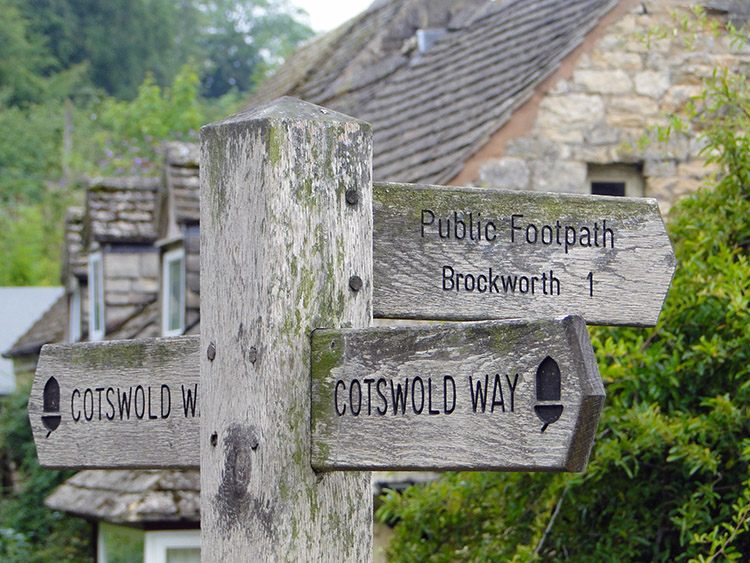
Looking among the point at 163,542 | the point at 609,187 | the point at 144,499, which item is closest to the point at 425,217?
the point at 609,187

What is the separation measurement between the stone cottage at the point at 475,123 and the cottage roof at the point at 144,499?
1 cm

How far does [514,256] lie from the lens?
2.40m

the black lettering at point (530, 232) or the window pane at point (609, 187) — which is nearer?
the black lettering at point (530, 232)

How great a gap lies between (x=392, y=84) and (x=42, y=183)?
1215 inches

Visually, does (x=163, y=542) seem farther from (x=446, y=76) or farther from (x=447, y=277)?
(x=447, y=277)

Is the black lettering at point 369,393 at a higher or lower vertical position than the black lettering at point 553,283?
lower

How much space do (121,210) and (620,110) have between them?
19.1ft

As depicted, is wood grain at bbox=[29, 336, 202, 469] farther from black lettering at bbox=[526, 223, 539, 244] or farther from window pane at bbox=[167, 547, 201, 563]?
window pane at bbox=[167, 547, 201, 563]

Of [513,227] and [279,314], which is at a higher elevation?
[513,227]

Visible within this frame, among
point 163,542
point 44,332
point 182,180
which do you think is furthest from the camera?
point 44,332

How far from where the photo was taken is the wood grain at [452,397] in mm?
1726

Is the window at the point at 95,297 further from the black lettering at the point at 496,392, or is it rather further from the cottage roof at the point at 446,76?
the black lettering at the point at 496,392

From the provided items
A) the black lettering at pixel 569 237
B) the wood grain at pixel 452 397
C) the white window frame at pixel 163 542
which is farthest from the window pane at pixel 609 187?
the wood grain at pixel 452 397

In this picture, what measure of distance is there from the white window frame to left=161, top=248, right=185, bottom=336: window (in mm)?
1796
